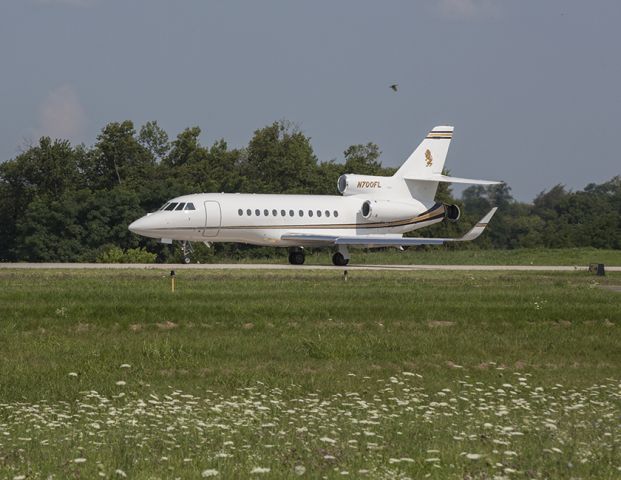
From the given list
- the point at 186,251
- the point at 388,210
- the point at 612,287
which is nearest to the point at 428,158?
the point at 388,210

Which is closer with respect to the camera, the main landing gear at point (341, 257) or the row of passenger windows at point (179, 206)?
the row of passenger windows at point (179, 206)

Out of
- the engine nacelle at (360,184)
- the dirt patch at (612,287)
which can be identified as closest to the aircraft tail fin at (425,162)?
the engine nacelle at (360,184)

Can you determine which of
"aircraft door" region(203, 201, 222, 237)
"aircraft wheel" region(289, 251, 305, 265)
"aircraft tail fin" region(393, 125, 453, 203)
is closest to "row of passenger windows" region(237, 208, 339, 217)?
"aircraft door" region(203, 201, 222, 237)

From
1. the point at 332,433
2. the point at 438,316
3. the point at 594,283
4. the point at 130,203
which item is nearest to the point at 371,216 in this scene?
the point at 594,283

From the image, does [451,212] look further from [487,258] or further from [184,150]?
[184,150]

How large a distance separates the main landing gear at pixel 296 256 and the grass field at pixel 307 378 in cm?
1491

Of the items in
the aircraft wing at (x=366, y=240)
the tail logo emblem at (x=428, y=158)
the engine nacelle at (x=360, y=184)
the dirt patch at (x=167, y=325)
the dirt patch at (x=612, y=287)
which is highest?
the tail logo emblem at (x=428, y=158)

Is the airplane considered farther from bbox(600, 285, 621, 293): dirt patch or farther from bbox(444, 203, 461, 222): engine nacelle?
bbox(600, 285, 621, 293): dirt patch

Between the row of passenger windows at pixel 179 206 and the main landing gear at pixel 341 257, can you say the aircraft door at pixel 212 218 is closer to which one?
the row of passenger windows at pixel 179 206

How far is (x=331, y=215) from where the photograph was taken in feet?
158

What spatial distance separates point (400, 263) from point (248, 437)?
141ft

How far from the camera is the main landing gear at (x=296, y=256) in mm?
48312

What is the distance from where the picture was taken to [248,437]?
10438mm

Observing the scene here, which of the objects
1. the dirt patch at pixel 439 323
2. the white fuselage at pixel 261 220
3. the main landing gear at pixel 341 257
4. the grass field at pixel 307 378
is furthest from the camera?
the main landing gear at pixel 341 257
